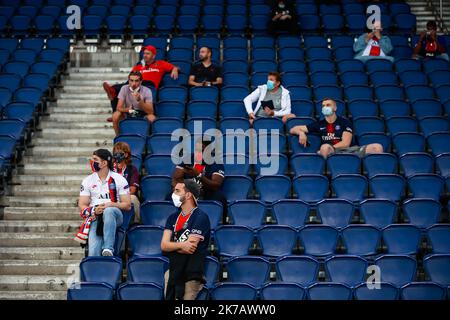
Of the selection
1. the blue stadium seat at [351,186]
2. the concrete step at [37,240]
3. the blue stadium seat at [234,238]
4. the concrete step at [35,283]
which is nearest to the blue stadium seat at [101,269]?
the concrete step at [35,283]

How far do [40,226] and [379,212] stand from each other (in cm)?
449

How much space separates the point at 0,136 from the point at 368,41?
7.06 m

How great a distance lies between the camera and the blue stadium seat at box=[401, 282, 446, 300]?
1007 cm

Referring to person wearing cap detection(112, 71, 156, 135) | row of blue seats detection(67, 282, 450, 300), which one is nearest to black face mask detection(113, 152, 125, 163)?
person wearing cap detection(112, 71, 156, 135)

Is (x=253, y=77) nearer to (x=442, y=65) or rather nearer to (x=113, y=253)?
(x=442, y=65)

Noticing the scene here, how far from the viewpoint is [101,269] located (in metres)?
10.5

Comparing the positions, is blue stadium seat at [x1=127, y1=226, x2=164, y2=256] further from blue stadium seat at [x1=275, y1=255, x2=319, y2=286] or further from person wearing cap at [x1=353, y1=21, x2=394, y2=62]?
person wearing cap at [x1=353, y1=21, x2=394, y2=62]

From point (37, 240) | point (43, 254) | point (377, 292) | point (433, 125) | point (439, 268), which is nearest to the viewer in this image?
point (377, 292)

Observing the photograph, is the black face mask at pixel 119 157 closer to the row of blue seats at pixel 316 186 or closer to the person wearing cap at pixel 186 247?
the row of blue seats at pixel 316 186

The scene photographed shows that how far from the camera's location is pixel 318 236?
11.4 metres

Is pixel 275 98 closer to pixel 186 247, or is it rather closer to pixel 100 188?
pixel 100 188

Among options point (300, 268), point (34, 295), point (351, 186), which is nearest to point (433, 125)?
point (351, 186)

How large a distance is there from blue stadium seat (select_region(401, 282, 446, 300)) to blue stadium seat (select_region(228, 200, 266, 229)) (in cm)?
242

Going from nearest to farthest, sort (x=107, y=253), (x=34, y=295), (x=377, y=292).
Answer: (x=377, y=292) → (x=107, y=253) → (x=34, y=295)
